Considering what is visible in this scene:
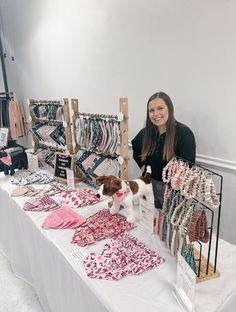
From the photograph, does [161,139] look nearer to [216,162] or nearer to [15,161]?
[216,162]

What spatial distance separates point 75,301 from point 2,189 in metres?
1.29

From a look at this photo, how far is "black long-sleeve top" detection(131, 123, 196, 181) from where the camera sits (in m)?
1.64

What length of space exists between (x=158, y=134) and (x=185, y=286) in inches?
40.7

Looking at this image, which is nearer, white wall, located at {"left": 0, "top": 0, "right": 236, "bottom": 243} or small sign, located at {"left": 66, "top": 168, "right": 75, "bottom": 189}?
white wall, located at {"left": 0, "top": 0, "right": 236, "bottom": 243}

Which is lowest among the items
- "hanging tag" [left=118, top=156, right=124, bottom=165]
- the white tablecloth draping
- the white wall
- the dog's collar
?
the white tablecloth draping

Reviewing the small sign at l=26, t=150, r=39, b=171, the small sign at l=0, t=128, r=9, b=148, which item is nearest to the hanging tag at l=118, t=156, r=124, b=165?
the small sign at l=26, t=150, r=39, b=171

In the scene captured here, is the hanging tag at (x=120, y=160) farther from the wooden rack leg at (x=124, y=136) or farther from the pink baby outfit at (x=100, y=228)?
the pink baby outfit at (x=100, y=228)

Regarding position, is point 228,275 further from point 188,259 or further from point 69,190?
point 69,190

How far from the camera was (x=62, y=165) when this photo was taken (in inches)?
84.7

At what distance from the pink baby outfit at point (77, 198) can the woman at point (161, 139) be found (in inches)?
17.8

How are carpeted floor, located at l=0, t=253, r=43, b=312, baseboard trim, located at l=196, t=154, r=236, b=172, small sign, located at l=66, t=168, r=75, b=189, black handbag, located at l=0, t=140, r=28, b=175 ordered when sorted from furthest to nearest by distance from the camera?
black handbag, located at l=0, t=140, r=28, b=175 → small sign, located at l=66, t=168, r=75, b=189 → carpeted floor, located at l=0, t=253, r=43, b=312 → baseboard trim, located at l=196, t=154, r=236, b=172

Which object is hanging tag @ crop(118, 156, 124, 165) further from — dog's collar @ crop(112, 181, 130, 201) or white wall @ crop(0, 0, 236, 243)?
white wall @ crop(0, 0, 236, 243)

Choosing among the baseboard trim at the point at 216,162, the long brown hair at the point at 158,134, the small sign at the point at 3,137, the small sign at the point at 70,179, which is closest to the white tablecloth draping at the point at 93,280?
the small sign at the point at 70,179

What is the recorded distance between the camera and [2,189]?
212cm
